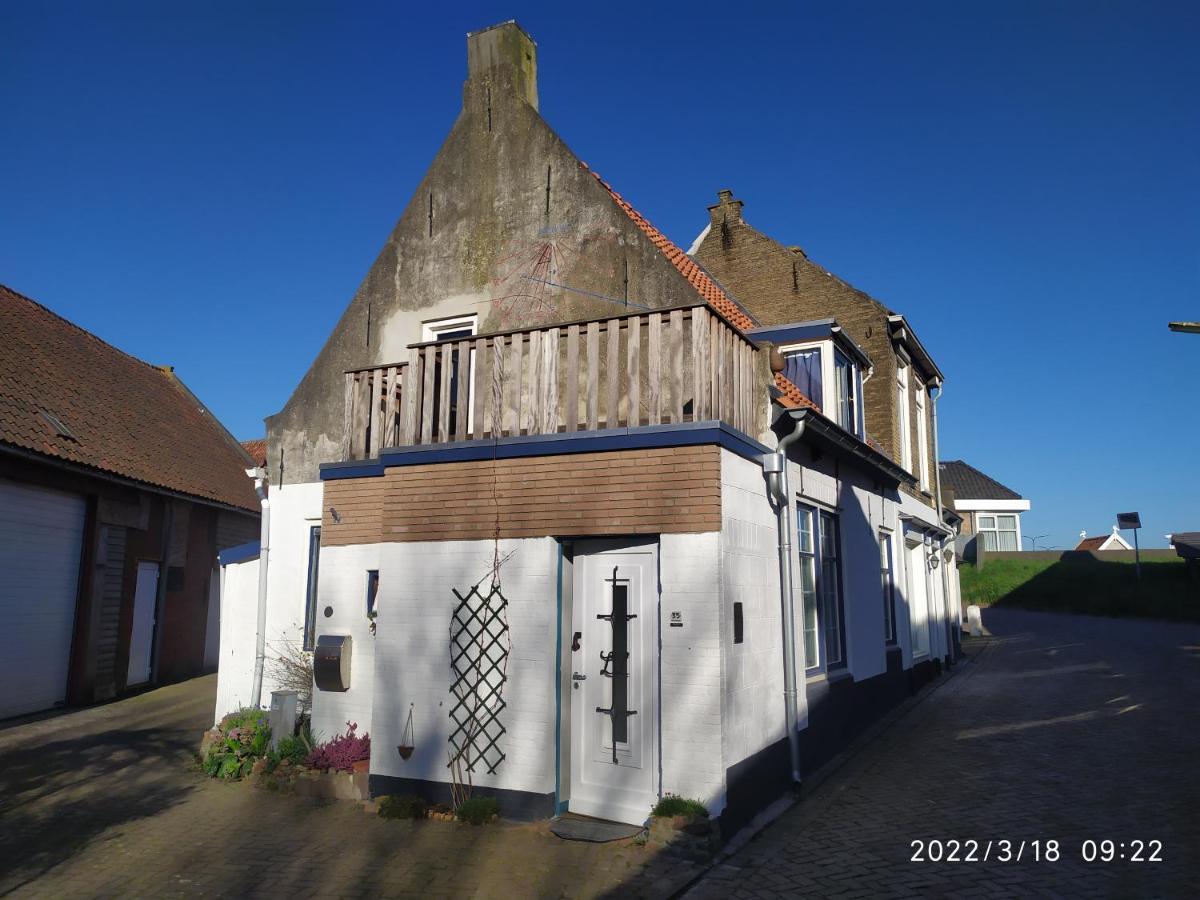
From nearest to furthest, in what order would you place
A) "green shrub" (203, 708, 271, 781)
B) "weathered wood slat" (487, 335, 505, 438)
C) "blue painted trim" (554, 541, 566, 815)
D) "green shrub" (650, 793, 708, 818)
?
"green shrub" (650, 793, 708, 818), "blue painted trim" (554, 541, 566, 815), "weathered wood slat" (487, 335, 505, 438), "green shrub" (203, 708, 271, 781)

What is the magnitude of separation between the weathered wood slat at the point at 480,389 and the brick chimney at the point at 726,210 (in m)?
11.3

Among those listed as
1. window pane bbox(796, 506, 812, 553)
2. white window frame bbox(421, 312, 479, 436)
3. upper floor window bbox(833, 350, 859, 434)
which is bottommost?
window pane bbox(796, 506, 812, 553)

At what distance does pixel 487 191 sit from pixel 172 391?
15.4m

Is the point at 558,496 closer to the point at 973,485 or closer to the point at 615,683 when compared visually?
the point at 615,683

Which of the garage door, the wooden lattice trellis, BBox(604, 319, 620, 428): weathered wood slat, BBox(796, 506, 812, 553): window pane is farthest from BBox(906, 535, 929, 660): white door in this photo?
the garage door

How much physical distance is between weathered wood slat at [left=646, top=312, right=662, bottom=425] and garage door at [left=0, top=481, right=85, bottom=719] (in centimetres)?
1172

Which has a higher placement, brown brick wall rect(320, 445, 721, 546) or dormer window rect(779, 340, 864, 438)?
dormer window rect(779, 340, 864, 438)

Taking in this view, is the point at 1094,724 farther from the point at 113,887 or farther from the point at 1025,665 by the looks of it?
the point at 113,887

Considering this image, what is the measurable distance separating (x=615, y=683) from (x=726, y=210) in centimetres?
1357

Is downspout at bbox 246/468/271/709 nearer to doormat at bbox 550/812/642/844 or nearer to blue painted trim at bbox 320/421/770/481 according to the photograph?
blue painted trim at bbox 320/421/770/481

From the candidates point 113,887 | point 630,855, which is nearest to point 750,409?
point 630,855

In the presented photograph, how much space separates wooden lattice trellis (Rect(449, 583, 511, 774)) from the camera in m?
7.69

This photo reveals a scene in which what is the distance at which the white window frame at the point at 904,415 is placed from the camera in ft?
53.3

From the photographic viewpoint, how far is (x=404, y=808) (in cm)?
770
